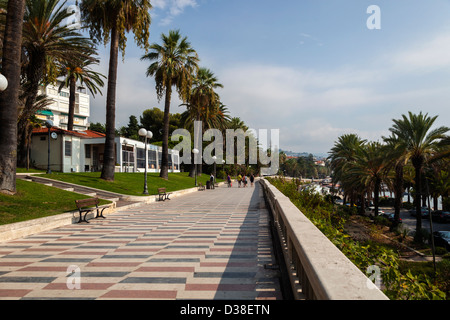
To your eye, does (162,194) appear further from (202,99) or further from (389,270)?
(202,99)

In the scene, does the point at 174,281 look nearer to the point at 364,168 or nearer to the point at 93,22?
the point at 93,22

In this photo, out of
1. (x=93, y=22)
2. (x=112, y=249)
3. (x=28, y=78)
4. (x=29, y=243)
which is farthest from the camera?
(x=93, y=22)

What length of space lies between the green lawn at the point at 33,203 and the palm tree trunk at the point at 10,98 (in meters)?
0.72

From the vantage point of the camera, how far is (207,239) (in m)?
7.84

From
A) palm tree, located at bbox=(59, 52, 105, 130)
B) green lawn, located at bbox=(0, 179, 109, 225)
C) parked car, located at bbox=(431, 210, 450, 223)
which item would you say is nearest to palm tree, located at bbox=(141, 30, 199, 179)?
palm tree, located at bbox=(59, 52, 105, 130)

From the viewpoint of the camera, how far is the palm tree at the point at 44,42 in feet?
60.5

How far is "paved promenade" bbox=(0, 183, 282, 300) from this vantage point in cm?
423

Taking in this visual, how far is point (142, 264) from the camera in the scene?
5.60 meters

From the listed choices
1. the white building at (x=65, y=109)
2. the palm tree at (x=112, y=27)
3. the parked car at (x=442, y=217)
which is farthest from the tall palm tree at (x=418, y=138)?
the white building at (x=65, y=109)

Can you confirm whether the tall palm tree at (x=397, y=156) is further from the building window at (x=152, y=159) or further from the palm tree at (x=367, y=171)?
the building window at (x=152, y=159)
